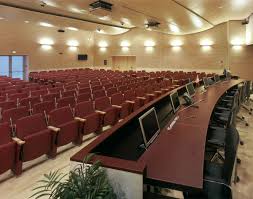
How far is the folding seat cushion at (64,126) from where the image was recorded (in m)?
4.19

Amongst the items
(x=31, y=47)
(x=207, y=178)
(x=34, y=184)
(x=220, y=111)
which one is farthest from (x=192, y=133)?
(x=31, y=47)

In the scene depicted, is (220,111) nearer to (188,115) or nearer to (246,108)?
(188,115)

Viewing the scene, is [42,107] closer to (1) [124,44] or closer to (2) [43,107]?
(2) [43,107]

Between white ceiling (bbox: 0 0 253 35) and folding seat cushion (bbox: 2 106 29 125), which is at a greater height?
white ceiling (bbox: 0 0 253 35)

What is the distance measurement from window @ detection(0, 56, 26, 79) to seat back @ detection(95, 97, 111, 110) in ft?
36.8

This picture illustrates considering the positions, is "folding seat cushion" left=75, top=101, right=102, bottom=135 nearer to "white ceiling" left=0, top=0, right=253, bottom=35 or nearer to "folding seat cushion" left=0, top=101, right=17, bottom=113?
"folding seat cushion" left=0, top=101, right=17, bottom=113

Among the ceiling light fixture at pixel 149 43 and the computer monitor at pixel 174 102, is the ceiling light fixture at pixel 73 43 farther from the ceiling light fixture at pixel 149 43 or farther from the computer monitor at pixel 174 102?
the computer monitor at pixel 174 102

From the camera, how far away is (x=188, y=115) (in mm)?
3748

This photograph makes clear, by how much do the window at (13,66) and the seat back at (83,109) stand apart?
11.5 metres

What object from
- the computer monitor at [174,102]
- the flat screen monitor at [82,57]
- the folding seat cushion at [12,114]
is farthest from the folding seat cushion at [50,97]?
the flat screen monitor at [82,57]

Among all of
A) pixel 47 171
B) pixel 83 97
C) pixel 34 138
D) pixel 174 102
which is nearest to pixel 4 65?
pixel 83 97

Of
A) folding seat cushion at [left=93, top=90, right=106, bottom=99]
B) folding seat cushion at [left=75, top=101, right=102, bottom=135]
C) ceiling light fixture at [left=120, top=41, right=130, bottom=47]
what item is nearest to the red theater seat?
folding seat cushion at [left=75, top=101, right=102, bottom=135]

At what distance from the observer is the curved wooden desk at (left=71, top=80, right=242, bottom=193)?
163 centimetres

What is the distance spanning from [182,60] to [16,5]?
12011 millimetres
